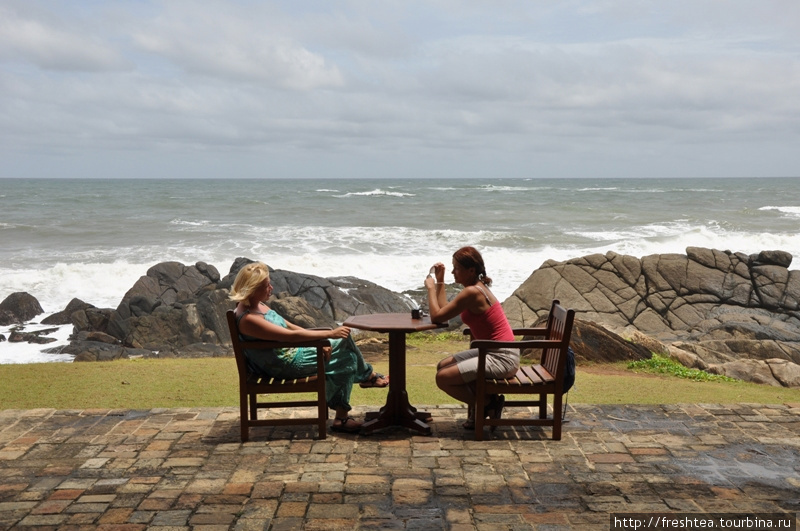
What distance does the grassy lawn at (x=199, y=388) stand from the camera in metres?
8.17

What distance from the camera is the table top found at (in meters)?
6.23

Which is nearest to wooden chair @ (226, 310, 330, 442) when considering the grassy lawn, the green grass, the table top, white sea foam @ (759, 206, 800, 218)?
the table top

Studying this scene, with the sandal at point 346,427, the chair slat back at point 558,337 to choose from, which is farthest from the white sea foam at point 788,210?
the sandal at point 346,427

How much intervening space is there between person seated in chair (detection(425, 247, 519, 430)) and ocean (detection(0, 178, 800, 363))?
10754 millimetres

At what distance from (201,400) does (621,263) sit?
1132 centimetres

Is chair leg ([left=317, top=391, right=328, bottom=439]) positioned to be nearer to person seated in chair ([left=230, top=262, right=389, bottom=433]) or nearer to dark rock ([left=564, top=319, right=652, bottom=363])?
person seated in chair ([left=230, top=262, right=389, bottom=433])

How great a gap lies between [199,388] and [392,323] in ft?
11.0

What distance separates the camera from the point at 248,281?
6160mm

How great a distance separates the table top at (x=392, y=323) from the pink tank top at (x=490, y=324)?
0.25 m

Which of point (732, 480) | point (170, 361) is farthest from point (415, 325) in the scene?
point (170, 361)

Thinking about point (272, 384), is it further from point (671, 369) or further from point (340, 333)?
point (671, 369)

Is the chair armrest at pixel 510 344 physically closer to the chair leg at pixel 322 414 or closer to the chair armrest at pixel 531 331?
the chair armrest at pixel 531 331

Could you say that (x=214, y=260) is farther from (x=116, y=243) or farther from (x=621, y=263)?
(x=621, y=263)

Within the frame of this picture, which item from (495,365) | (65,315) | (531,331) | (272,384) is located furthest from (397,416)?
(65,315)
